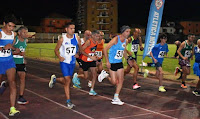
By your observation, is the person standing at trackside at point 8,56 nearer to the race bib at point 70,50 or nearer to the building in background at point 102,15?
the race bib at point 70,50

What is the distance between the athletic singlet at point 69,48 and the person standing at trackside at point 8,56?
1.23 meters

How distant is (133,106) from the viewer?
7125 mm

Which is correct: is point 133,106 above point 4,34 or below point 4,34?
below

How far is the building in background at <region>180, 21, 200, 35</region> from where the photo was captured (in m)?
113

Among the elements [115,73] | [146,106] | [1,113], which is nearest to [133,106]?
[146,106]

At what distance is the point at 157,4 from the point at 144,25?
352 ft

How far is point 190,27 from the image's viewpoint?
113750 millimetres

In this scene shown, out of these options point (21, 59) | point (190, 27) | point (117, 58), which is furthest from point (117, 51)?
point (190, 27)

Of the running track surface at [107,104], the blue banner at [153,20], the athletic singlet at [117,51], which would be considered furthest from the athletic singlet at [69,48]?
the blue banner at [153,20]

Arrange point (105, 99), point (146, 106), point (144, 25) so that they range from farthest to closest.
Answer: point (144, 25), point (105, 99), point (146, 106)

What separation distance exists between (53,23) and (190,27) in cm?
5533

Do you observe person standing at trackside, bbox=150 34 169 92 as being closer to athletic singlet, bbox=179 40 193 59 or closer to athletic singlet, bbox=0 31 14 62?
athletic singlet, bbox=179 40 193 59

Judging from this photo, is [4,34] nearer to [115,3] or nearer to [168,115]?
[168,115]

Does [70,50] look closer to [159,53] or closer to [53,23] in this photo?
[159,53]
